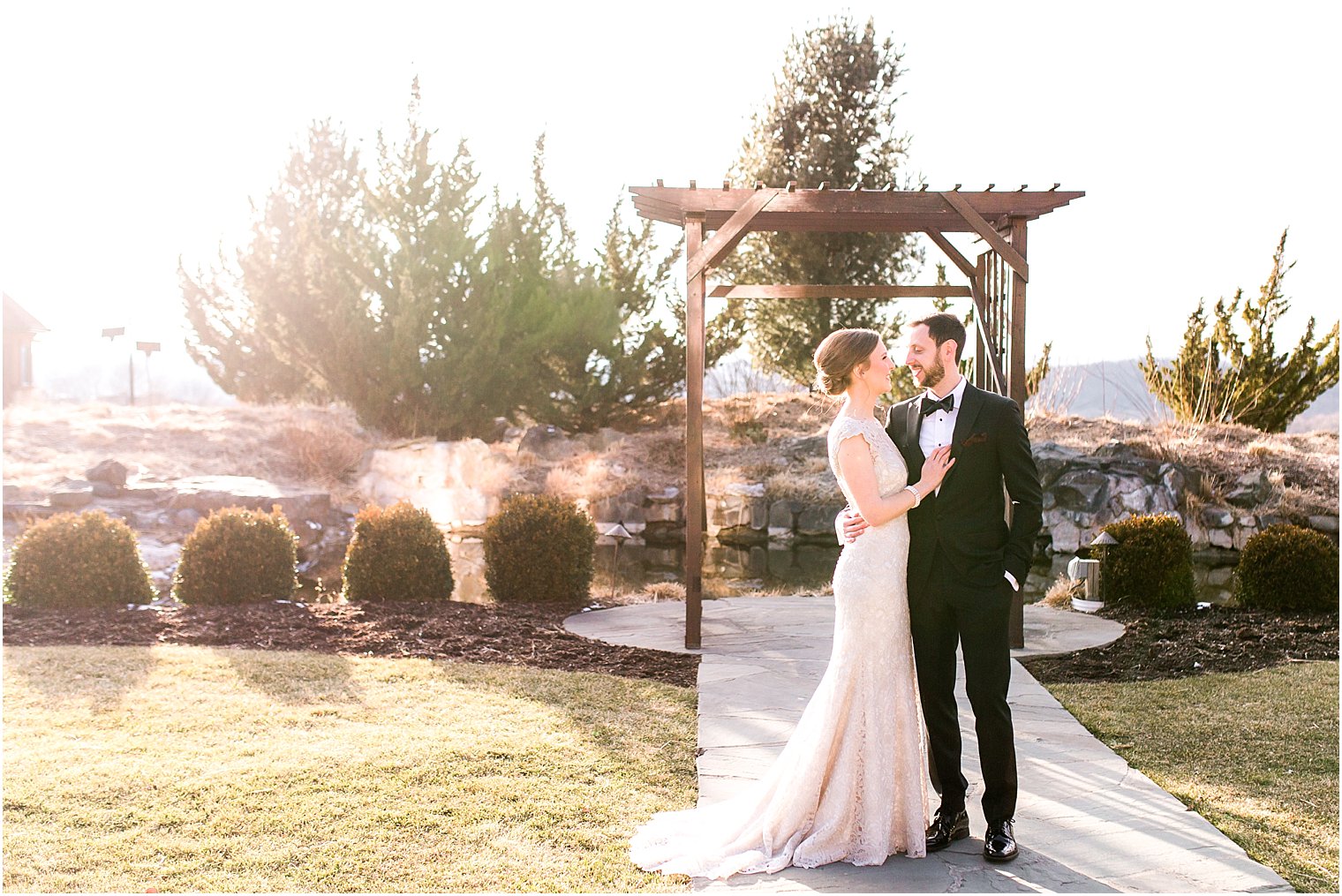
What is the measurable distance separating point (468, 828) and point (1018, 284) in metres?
4.87

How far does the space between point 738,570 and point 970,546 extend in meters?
10.8

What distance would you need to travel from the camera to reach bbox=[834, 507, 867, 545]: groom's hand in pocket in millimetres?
3414

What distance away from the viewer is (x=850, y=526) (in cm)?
344

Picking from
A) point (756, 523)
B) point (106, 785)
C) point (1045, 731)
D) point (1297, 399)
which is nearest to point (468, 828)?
point (106, 785)

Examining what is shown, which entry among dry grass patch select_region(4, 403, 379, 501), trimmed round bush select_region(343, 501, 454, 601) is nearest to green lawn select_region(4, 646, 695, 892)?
trimmed round bush select_region(343, 501, 454, 601)

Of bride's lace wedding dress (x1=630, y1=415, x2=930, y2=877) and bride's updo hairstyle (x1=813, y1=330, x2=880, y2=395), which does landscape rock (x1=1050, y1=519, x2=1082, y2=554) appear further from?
bride's updo hairstyle (x1=813, y1=330, x2=880, y2=395)

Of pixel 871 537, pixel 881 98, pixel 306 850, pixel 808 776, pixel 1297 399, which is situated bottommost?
pixel 306 850

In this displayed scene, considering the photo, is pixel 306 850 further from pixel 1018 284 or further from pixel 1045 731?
pixel 1018 284

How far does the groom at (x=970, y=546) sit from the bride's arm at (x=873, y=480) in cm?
7

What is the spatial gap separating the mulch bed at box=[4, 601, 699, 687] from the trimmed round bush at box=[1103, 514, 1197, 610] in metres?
4.27

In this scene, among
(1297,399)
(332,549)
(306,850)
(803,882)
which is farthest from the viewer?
(1297,399)

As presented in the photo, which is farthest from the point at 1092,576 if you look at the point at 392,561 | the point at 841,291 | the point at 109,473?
the point at 109,473

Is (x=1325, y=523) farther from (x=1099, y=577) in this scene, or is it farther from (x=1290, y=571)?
(x=1099, y=577)

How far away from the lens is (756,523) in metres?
17.6
